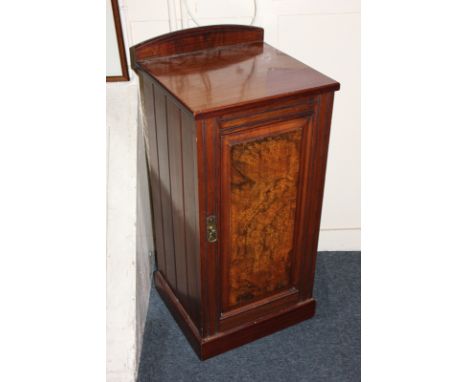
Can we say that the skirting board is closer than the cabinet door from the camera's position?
No

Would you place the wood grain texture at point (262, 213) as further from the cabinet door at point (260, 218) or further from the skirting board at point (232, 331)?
the skirting board at point (232, 331)

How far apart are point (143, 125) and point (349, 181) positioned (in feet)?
3.54

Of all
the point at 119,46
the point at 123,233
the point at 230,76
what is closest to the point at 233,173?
the point at 230,76

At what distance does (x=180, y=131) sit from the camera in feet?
6.21

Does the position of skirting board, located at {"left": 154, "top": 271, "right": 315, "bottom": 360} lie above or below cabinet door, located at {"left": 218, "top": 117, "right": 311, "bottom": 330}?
below

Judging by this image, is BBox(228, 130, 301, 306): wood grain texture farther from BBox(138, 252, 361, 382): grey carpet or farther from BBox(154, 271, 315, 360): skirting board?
BBox(138, 252, 361, 382): grey carpet

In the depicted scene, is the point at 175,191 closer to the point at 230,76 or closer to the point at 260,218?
the point at 260,218

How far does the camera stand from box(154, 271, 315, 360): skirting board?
7.47 ft

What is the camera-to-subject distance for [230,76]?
194 cm

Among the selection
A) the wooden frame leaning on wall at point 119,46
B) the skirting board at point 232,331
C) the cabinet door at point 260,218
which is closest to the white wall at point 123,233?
the wooden frame leaning on wall at point 119,46

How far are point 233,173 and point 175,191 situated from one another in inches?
11.8

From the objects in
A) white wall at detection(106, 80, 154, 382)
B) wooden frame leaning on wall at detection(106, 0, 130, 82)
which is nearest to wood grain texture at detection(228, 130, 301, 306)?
white wall at detection(106, 80, 154, 382)

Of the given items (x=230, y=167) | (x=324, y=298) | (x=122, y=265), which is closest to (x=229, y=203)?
(x=230, y=167)

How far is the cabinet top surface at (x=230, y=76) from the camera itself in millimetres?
1794
